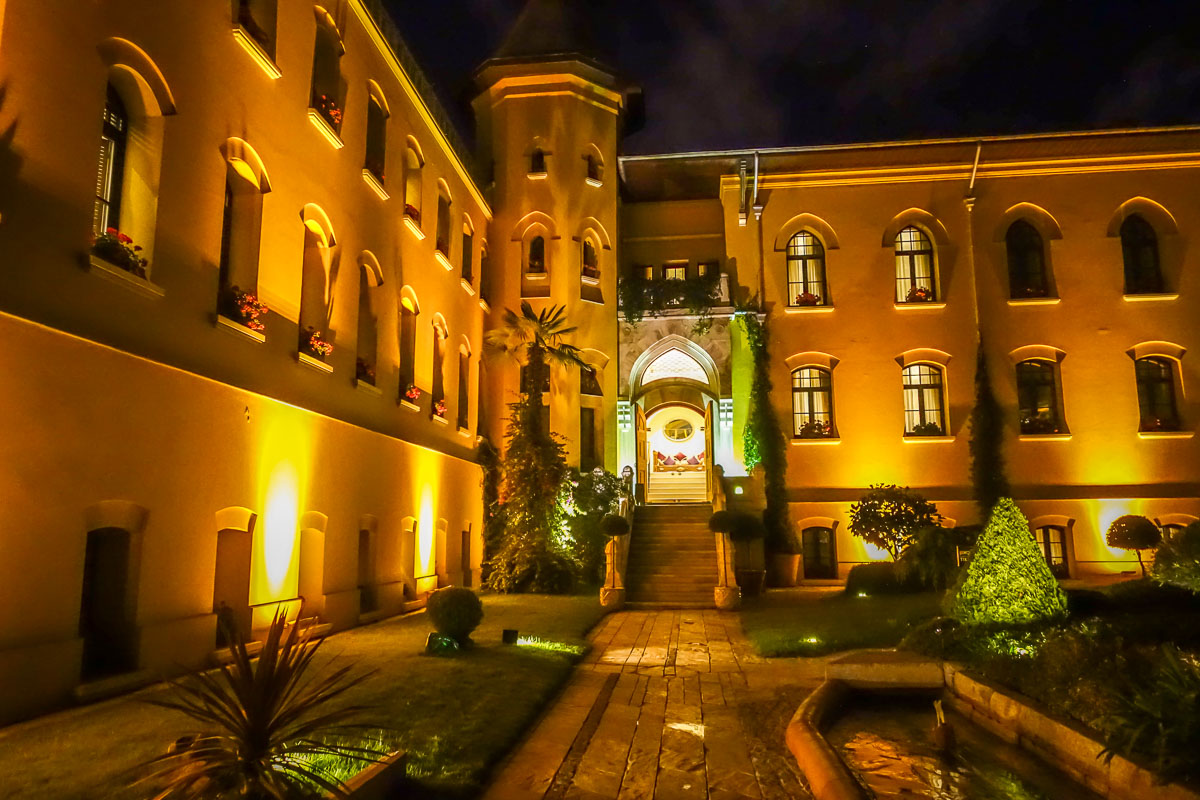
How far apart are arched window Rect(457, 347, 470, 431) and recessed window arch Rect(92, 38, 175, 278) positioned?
38.2ft

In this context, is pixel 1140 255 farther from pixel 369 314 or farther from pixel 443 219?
pixel 369 314

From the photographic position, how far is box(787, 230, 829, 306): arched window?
2352 cm

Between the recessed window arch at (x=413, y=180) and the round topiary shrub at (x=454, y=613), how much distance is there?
975 centimetres

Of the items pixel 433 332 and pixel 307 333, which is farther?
pixel 433 332

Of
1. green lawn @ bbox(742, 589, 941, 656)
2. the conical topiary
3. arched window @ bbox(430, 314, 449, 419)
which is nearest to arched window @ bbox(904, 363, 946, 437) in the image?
green lawn @ bbox(742, 589, 941, 656)

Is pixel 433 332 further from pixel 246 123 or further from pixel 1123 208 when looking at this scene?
pixel 1123 208

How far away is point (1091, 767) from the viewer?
6188mm

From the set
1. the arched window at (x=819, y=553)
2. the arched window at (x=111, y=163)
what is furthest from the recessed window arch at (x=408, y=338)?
the arched window at (x=819, y=553)

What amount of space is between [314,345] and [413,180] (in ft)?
22.1

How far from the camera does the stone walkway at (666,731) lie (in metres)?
5.97

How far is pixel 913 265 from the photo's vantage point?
77.2 ft

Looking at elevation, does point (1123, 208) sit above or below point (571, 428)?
above

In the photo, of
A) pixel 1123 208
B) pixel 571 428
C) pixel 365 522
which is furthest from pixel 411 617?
pixel 1123 208

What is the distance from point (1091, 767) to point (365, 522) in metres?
11.7
